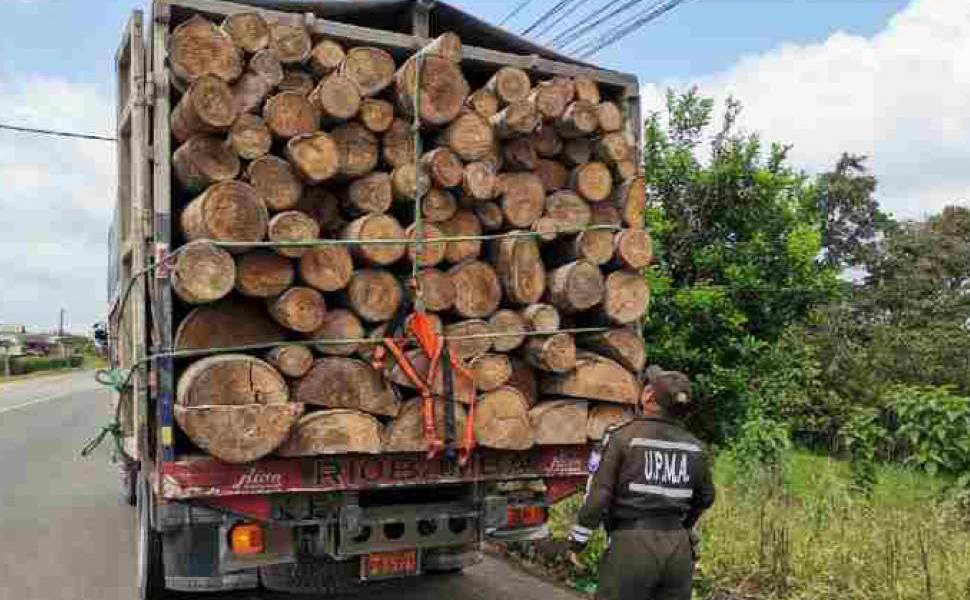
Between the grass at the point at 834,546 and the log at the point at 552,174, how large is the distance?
2.35 meters

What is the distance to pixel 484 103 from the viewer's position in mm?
5035

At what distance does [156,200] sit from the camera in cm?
441

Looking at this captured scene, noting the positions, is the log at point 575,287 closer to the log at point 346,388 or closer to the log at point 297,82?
the log at point 346,388

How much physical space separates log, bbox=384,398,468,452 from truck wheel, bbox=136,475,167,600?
142 cm

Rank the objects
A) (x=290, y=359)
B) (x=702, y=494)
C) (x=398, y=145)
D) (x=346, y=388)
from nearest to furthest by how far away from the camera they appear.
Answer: (x=702, y=494)
(x=290, y=359)
(x=346, y=388)
(x=398, y=145)

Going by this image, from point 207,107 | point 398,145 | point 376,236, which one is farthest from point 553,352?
point 207,107

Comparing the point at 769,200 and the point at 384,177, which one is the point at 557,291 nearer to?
the point at 384,177

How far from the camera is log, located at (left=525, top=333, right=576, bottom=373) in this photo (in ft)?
16.0

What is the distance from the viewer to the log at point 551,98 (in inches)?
199

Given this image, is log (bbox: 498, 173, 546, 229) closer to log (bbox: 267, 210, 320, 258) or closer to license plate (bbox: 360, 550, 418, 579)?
log (bbox: 267, 210, 320, 258)

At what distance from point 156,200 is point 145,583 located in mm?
2226

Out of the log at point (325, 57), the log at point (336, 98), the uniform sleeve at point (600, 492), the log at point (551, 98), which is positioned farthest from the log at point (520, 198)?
the uniform sleeve at point (600, 492)

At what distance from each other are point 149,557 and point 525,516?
6.59 ft

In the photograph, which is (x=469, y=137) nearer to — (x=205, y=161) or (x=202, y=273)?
(x=205, y=161)
